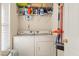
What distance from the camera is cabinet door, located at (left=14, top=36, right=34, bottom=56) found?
3.85 meters

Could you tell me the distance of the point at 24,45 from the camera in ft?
12.7

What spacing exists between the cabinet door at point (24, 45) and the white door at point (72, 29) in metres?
1.96

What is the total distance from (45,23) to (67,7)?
271 centimetres

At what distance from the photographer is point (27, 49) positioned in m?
3.90

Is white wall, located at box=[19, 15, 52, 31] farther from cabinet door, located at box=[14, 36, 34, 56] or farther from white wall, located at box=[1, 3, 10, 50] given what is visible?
white wall, located at box=[1, 3, 10, 50]

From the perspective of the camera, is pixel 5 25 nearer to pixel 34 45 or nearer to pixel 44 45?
pixel 34 45

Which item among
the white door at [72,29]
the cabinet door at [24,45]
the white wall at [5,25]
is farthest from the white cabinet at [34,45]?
the white door at [72,29]

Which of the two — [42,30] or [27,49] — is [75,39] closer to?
[27,49]

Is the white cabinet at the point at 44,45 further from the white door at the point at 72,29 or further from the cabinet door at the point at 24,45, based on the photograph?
the white door at the point at 72,29

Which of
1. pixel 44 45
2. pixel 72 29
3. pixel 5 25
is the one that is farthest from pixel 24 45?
pixel 72 29

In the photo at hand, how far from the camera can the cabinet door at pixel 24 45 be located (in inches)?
151

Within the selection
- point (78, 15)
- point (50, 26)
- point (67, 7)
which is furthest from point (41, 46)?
point (78, 15)

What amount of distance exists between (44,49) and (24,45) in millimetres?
565

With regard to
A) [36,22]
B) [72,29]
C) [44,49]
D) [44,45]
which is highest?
[36,22]
